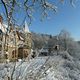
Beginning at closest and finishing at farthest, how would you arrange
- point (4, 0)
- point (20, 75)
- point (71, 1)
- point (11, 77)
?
point (11, 77) < point (20, 75) < point (4, 0) < point (71, 1)

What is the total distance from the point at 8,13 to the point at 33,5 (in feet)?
4.17

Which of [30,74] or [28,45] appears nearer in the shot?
[30,74]

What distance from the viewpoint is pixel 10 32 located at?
3125 mm

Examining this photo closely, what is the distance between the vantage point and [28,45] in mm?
3789

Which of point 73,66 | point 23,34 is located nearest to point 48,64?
point 23,34

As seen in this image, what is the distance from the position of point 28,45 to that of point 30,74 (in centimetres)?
61

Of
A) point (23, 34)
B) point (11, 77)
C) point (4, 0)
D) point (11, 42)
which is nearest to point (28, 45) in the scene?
point (23, 34)

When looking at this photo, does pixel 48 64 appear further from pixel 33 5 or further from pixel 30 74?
pixel 33 5

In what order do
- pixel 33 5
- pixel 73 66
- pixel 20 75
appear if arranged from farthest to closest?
pixel 73 66 < pixel 33 5 < pixel 20 75

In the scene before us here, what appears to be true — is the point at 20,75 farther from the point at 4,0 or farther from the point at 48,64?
the point at 4,0

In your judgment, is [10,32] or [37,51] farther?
[37,51]

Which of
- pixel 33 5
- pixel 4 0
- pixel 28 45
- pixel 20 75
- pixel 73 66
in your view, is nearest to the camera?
pixel 20 75

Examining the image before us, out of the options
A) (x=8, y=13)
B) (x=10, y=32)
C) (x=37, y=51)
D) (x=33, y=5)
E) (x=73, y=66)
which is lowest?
(x=73, y=66)

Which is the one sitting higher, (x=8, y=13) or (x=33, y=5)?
(x=33, y=5)
